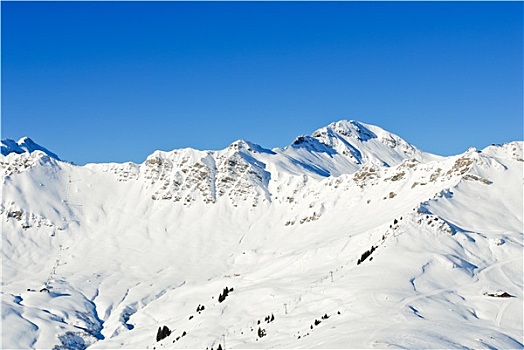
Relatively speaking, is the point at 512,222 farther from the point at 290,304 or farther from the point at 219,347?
the point at 219,347

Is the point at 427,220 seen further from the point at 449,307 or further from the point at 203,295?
the point at 203,295

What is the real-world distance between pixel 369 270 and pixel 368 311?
1147 inches

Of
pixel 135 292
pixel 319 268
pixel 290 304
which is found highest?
pixel 135 292

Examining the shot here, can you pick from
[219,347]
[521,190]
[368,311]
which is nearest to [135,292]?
[219,347]

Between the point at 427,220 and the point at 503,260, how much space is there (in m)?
19.9

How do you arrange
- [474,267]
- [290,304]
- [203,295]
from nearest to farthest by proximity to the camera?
[290,304], [474,267], [203,295]

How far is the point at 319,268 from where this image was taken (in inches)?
5960

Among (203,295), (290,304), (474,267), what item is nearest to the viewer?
(290,304)

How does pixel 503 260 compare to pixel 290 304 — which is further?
pixel 503 260

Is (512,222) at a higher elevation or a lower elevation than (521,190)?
lower

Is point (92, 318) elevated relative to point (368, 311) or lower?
elevated

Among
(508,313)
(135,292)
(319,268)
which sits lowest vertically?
(508,313)

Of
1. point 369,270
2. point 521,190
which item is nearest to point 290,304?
point 369,270

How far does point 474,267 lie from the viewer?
135250 mm
